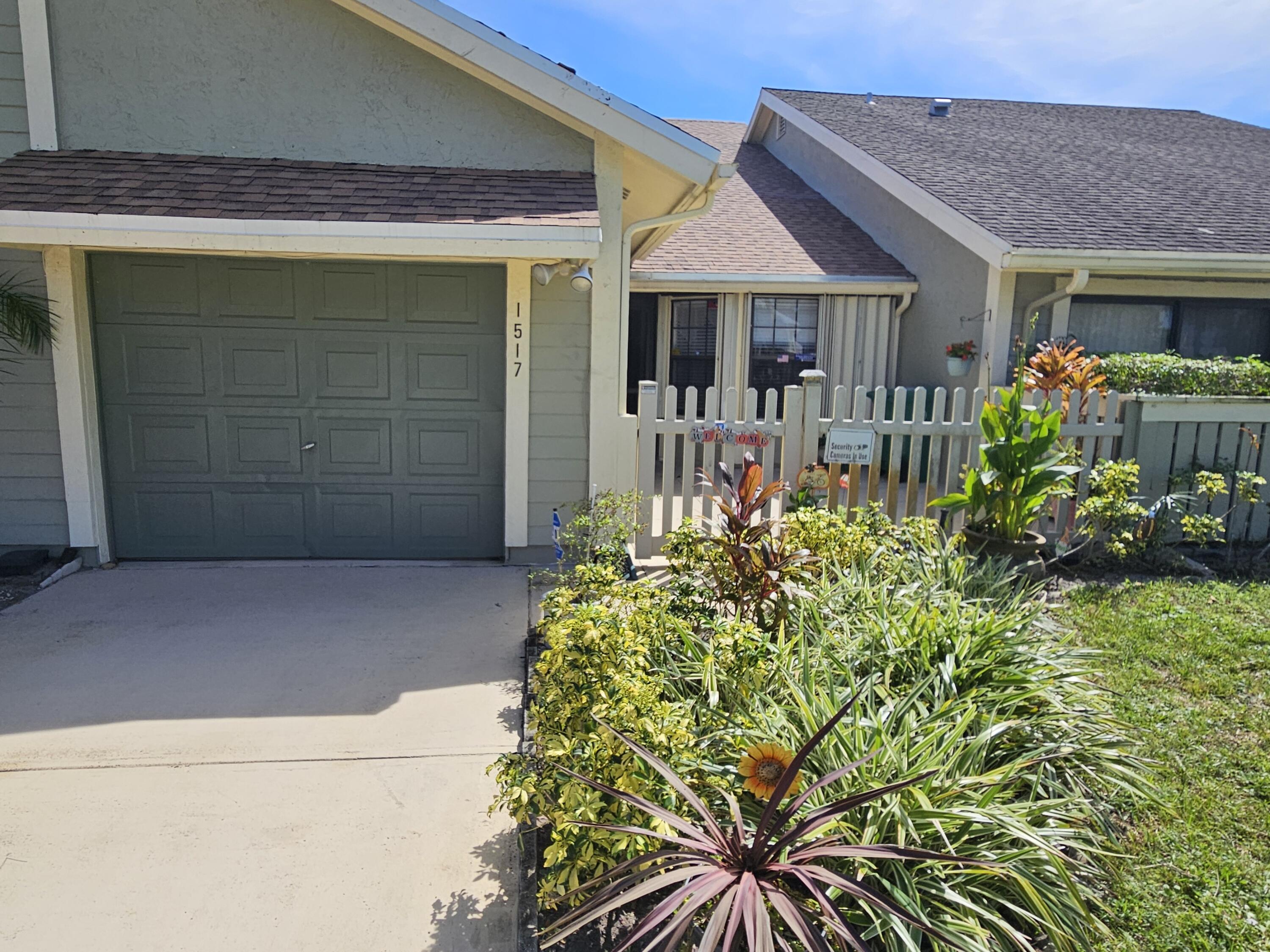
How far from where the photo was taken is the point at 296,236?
5.19 m

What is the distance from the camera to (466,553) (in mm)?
6730

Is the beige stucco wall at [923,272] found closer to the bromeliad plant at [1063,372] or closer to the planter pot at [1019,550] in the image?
the bromeliad plant at [1063,372]

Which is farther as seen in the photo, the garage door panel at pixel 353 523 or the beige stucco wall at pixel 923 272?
the beige stucco wall at pixel 923 272

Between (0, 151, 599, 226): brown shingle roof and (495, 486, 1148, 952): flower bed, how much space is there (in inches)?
107

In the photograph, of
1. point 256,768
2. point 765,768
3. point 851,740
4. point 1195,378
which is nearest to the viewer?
point 765,768

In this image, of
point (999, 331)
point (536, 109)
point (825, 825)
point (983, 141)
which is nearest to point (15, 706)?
point (825, 825)

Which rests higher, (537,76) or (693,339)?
(537,76)

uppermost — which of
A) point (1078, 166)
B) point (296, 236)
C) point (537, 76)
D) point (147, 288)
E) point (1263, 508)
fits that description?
point (1078, 166)

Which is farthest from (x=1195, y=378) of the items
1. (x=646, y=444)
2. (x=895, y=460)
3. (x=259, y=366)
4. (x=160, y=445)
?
(x=160, y=445)

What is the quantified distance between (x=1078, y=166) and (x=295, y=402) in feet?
36.3

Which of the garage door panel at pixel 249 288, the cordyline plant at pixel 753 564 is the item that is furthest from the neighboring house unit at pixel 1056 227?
the garage door panel at pixel 249 288

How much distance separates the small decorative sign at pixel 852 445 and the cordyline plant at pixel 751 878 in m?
4.26

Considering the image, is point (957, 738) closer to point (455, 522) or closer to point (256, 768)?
point (256, 768)

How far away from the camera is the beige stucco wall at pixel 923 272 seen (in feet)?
33.9
